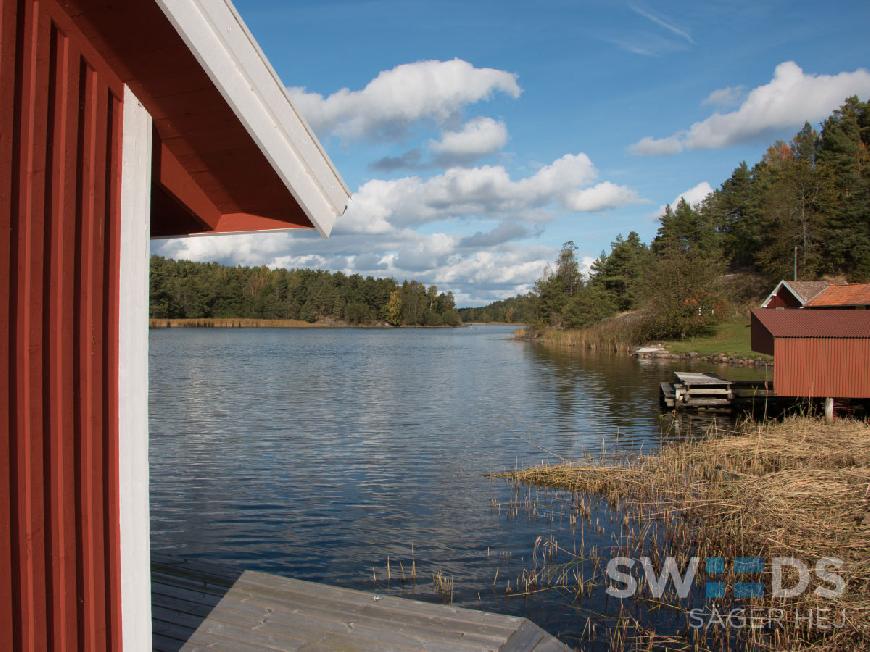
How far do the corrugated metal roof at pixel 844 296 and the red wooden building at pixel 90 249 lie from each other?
30.0 m

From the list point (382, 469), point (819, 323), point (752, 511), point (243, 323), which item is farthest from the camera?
point (243, 323)

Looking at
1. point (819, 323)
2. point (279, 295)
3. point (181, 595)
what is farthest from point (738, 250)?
point (279, 295)

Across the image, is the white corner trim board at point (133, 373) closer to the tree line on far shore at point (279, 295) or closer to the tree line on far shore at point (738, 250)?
the tree line on far shore at point (738, 250)

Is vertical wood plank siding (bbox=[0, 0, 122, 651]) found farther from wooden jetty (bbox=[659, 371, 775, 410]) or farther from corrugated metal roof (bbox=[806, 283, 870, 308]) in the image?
corrugated metal roof (bbox=[806, 283, 870, 308])

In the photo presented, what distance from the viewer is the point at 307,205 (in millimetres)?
4043

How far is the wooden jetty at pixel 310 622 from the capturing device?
5.09m

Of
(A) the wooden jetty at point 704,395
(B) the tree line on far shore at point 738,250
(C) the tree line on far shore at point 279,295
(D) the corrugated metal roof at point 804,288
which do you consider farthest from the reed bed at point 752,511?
(C) the tree line on far shore at point 279,295

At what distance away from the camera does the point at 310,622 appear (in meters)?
5.45

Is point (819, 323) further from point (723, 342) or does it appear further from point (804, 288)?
point (723, 342)

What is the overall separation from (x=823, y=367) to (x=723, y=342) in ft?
127

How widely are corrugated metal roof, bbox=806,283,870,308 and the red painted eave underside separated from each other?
2928 cm

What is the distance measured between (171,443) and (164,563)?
14529 millimetres

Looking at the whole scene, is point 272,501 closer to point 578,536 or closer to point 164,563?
point 578,536

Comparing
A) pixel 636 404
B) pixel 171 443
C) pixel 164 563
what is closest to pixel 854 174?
pixel 636 404
